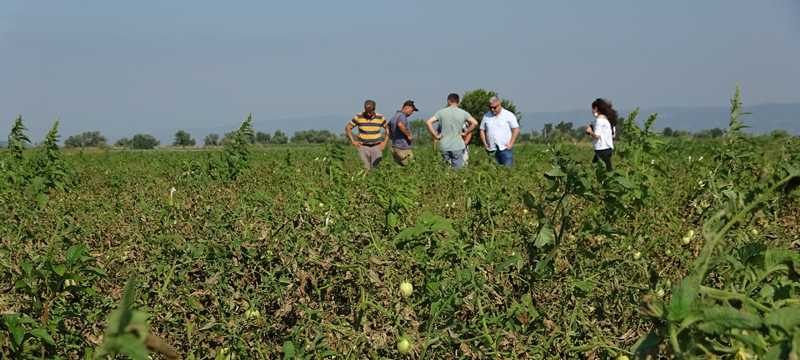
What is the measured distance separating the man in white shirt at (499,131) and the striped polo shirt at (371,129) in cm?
150

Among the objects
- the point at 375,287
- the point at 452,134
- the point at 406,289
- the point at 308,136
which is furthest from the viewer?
the point at 308,136

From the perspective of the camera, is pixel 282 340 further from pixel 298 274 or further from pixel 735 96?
pixel 735 96

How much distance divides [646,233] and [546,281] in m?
1.64

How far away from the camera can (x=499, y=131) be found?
11.4 m

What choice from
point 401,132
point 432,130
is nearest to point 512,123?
point 432,130

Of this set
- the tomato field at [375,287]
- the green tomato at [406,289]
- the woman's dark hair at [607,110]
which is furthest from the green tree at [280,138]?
the green tomato at [406,289]

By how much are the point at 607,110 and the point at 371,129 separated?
3.34 metres

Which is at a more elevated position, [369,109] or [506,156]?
[369,109]

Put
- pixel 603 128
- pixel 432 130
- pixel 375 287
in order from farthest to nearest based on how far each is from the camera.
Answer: pixel 432 130, pixel 603 128, pixel 375 287

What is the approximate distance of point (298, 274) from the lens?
8.69 feet

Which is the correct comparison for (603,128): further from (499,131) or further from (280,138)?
(280,138)

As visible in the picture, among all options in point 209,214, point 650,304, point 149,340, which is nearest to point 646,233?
point 209,214

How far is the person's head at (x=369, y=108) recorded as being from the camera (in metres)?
11.8

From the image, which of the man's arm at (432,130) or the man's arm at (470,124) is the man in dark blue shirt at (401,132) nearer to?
the man's arm at (432,130)
